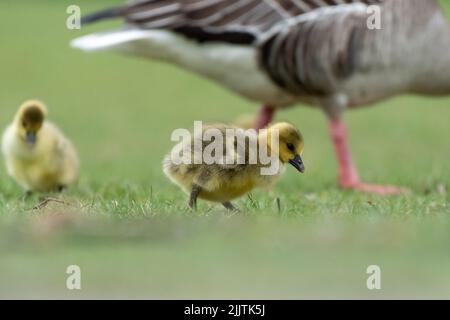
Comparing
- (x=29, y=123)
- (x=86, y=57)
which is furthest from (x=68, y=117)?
(x=29, y=123)

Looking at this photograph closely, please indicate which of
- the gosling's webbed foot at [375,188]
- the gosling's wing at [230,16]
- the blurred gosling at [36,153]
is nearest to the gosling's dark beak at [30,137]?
the blurred gosling at [36,153]

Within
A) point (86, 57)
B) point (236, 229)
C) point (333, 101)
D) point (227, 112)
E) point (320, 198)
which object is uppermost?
point (86, 57)

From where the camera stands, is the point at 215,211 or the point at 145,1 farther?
the point at 145,1

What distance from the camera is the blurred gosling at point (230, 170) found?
5801 mm

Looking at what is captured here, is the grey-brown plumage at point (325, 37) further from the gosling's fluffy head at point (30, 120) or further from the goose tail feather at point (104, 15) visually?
the gosling's fluffy head at point (30, 120)

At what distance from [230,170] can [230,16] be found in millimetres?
3235

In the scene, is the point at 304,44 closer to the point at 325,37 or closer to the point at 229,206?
the point at 325,37

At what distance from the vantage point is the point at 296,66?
8742 mm

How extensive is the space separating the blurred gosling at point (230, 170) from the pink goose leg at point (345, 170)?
208cm

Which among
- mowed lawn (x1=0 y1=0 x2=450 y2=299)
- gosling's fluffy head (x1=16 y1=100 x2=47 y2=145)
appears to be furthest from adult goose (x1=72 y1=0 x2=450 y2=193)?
gosling's fluffy head (x1=16 y1=100 x2=47 y2=145)

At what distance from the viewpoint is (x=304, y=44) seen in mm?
8664

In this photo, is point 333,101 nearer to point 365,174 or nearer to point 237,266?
point 365,174

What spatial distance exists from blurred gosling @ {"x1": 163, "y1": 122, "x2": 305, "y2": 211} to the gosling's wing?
2.84 meters

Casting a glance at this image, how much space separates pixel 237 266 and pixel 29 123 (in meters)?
2.91
